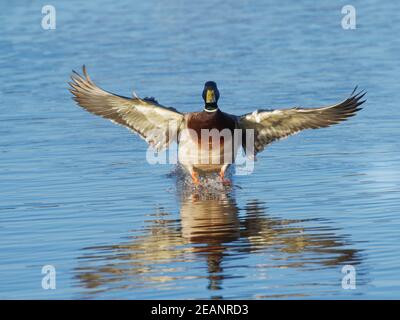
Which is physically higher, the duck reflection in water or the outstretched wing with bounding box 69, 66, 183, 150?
the outstretched wing with bounding box 69, 66, 183, 150

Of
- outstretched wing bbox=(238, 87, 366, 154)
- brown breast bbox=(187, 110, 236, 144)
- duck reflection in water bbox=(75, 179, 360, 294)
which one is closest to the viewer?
duck reflection in water bbox=(75, 179, 360, 294)

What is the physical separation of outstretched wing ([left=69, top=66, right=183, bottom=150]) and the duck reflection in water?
1.98m

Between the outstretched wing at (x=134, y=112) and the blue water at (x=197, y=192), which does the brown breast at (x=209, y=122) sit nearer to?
the outstretched wing at (x=134, y=112)

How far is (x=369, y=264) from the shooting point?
898 centimetres

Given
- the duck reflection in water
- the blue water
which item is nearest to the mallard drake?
the blue water

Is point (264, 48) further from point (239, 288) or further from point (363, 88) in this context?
point (239, 288)

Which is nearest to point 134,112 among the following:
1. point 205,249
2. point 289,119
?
point 289,119

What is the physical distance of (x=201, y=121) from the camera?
1289 centimetres

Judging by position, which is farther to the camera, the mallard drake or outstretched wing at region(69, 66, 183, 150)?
outstretched wing at region(69, 66, 183, 150)

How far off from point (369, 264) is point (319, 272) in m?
0.45

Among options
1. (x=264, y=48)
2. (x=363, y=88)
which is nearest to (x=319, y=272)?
(x=363, y=88)

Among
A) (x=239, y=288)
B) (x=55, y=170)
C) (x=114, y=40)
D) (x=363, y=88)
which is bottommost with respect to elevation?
(x=239, y=288)

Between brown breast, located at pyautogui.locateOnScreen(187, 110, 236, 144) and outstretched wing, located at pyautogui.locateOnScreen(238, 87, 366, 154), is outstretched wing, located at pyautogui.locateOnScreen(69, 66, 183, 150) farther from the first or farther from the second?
outstretched wing, located at pyautogui.locateOnScreen(238, 87, 366, 154)

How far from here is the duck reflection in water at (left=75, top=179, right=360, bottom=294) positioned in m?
8.82
